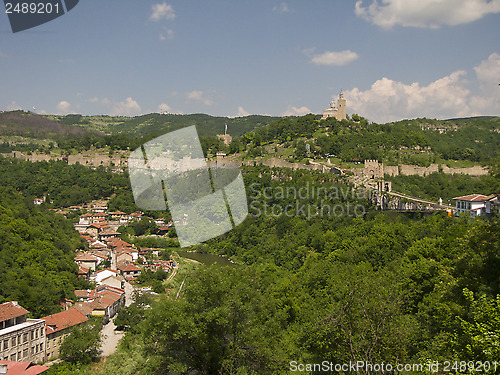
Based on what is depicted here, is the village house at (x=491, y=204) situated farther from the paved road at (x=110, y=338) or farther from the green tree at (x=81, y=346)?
the green tree at (x=81, y=346)

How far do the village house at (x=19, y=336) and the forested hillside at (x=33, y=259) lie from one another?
7.06 ft

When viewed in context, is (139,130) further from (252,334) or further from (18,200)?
(252,334)

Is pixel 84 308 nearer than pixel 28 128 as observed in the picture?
Result: Yes

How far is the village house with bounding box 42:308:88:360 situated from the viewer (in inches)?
725

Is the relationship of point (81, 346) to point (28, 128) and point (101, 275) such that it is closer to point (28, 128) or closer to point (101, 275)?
point (101, 275)

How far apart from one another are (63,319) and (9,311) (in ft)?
8.60

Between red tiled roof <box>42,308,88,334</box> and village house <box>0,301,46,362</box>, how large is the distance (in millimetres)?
731

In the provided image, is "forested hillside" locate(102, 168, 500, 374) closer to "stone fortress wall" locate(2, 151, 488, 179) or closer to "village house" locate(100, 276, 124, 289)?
"village house" locate(100, 276, 124, 289)

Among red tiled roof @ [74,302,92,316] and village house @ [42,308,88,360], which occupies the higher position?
village house @ [42,308,88,360]

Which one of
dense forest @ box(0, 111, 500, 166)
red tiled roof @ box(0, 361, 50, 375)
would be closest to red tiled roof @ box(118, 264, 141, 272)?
red tiled roof @ box(0, 361, 50, 375)

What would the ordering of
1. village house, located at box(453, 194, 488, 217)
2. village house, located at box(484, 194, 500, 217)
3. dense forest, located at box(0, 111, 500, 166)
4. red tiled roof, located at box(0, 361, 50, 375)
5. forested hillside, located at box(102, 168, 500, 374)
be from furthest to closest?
dense forest, located at box(0, 111, 500, 166)
village house, located at box(453, 194, 488, 217)
village house, located at box(484, 194, 500, 217)
red tiled roof, located at box(0, 361, 50, 375)
forested hillside, located at box(102, 168, 500, 374)

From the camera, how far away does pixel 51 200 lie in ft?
174

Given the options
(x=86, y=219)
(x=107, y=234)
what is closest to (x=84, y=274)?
(x=107, y=234)

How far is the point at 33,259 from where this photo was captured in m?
24.7
